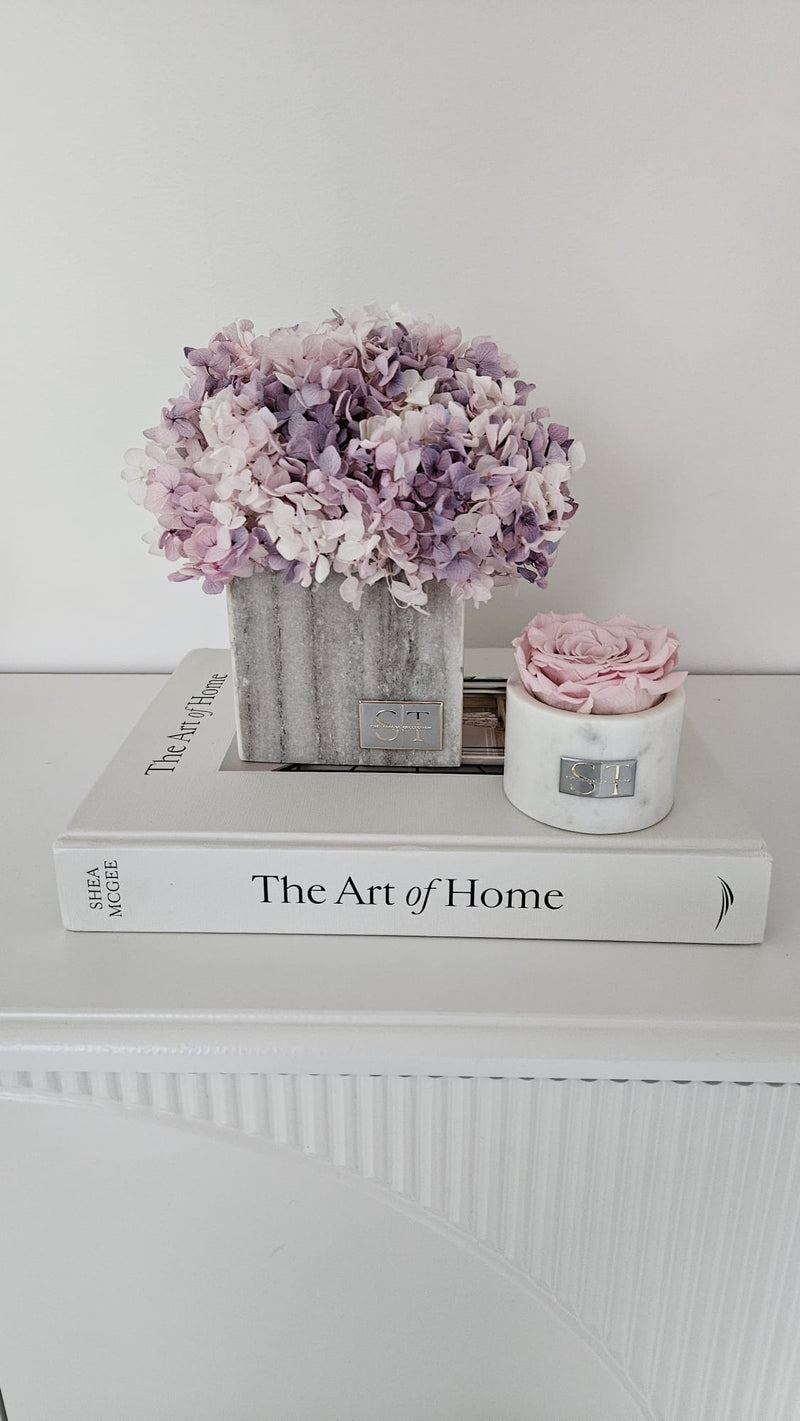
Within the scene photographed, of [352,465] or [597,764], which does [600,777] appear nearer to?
[597,764]

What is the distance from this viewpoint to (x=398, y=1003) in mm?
508

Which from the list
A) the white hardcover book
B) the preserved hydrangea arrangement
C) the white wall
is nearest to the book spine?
the white hardcover book

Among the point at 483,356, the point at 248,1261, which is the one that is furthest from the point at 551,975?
the point at 483,356

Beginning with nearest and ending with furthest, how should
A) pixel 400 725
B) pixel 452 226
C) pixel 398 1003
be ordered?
pixel 398 1003, pixel 400 725, pixel 452 226

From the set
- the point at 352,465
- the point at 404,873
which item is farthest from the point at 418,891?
the point at 352,465

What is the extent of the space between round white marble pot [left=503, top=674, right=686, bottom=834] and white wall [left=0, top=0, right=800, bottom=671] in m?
0.36

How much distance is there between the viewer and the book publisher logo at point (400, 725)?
24.1 inches

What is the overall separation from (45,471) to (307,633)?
40cm

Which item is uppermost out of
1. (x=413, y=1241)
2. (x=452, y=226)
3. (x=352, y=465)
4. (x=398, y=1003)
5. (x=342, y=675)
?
(x=452, y=226)

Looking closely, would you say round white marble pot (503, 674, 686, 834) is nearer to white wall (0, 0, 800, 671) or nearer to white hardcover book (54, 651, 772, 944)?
white hardcover book (54, 651, 772, 944)

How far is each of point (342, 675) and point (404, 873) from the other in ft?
0.43

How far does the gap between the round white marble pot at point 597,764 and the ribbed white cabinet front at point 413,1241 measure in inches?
5.4

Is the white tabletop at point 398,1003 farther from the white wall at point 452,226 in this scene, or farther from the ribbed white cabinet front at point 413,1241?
the white wall at point 452,226

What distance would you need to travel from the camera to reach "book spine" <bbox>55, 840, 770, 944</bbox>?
538mm
